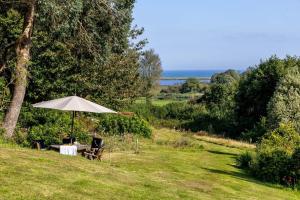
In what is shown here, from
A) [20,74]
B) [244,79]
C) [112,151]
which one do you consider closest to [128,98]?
[112,151]

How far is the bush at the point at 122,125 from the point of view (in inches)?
1051

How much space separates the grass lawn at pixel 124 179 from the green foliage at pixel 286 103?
68.9ft

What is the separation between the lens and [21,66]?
18.5 metres

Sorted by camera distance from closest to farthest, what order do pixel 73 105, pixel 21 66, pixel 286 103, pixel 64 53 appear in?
pixel 73 105
pixel 21 66
pixel 64 53
pixel 286 103

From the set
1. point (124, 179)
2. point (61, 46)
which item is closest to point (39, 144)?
point (124, 179)

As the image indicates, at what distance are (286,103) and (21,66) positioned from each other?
28.7 m

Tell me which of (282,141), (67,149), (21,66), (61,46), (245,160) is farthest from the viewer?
(61,46)

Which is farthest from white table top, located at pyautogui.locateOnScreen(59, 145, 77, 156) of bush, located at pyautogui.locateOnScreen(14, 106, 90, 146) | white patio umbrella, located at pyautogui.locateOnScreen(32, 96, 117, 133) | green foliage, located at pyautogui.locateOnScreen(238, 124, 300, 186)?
green foliage, located at pyautogui.locateOnScreen(238, 124, 300, 186)

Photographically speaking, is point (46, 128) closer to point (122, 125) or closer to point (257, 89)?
point (122, 125)

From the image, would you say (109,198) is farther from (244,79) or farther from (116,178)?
(244,79)

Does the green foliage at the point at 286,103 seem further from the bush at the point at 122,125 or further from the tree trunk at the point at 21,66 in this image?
the tree trunk at the point at 21,66

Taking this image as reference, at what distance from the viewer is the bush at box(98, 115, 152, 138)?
1051 inches

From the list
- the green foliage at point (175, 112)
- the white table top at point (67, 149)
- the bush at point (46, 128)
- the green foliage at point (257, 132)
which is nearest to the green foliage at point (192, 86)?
the green foliage at point (175, 112)

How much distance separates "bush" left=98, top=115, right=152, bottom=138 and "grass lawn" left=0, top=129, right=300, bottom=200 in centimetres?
581
